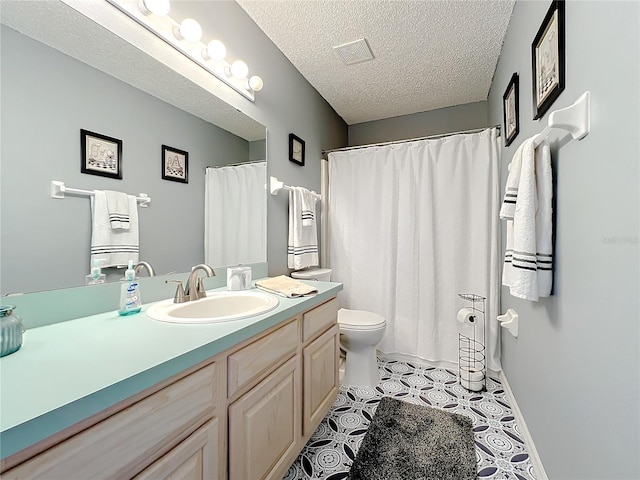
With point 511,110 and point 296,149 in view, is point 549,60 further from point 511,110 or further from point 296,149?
point 296,149

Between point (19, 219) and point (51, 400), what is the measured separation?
2.08ft

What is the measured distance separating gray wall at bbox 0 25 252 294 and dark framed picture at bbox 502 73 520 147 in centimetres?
185

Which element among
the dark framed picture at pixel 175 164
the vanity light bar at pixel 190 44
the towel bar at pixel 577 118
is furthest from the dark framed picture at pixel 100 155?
the towel bar at pixel 577 118

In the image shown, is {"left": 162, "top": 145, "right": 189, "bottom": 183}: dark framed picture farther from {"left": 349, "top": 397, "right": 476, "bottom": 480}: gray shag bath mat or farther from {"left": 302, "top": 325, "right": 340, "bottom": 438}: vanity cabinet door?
{"left": 349, "top": 397, "right": 476, "bottom": 480}: gray shag bath mat

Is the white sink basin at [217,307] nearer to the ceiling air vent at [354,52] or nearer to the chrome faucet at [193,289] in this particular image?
the chrome faucet at [193,289]

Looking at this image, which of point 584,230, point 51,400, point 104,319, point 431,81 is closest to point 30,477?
point 51,400

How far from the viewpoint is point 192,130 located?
54.3 inches

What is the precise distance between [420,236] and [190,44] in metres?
1.99

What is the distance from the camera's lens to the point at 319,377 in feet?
4.73

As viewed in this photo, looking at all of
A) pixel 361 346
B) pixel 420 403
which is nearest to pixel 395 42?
pixel 361 346

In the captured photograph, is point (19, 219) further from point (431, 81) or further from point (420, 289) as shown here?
point (431, 81)

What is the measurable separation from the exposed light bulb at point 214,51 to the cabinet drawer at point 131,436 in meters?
1.48

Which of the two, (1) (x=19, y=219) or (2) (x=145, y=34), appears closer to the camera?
(1) (x=19, y=219)

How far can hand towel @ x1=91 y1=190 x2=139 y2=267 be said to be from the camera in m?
1.00
